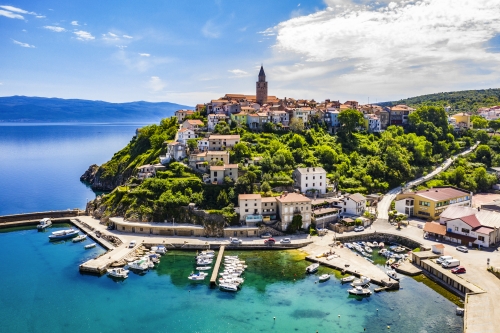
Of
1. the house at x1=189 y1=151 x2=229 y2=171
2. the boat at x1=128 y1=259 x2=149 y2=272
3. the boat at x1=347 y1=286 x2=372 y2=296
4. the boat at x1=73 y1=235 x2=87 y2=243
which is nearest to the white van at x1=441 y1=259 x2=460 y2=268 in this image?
the boat at x1=347 y1=286 x2=372 y2=296

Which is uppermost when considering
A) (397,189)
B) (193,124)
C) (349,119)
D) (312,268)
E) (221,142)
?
(349,119)

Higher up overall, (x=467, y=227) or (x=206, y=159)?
(x=206, y=159)

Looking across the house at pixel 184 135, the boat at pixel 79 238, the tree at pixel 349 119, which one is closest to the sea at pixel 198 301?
the boat at pixel 79 238

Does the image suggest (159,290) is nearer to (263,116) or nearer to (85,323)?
(85,323)

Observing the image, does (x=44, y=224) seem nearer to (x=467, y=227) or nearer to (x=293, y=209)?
(x=293, y=209)

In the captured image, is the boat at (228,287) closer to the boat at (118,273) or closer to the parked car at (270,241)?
the parked car at (270,241)

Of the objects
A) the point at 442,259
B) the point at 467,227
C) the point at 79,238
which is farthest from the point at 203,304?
the point at 467,227

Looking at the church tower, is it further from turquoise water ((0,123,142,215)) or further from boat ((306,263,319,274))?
boat ((306,263,319,274))
